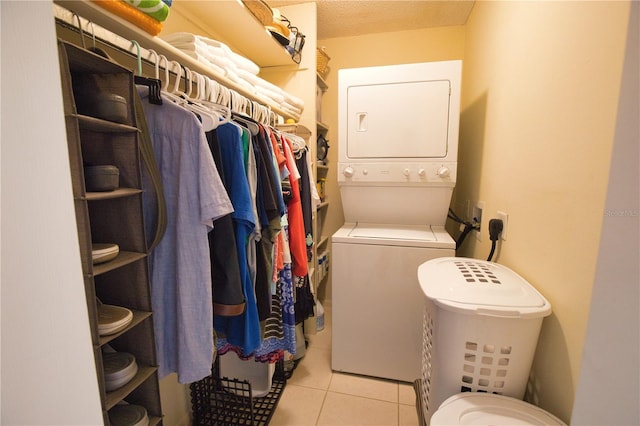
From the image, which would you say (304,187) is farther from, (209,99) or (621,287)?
(621,287)

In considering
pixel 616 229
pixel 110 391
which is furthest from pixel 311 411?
pixel 616 229

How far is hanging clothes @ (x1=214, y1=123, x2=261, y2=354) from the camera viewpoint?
864 mm

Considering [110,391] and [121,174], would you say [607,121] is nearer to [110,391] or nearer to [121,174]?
[121,174]

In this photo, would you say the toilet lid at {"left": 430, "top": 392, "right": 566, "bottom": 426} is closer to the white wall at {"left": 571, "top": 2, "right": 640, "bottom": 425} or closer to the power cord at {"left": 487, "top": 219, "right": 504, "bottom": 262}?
the white wall at {"left": 571, "top": 2, "right": 640, "bottom": 425}

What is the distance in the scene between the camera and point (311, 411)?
1.46m

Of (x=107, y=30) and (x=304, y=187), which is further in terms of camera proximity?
(x=304, y=187)

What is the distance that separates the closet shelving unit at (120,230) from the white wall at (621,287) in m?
1.02

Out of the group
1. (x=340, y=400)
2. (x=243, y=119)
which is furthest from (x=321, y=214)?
(x=243, y=119)

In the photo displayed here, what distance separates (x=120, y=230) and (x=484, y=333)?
1.06 m

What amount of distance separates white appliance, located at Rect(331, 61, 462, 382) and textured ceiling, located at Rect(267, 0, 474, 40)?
636 mm

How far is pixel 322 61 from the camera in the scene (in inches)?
86.0

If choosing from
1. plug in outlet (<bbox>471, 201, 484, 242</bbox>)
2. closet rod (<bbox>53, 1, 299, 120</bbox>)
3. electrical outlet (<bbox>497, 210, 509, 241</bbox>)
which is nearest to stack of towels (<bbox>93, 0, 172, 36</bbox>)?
closet rod (<bbox>53, 1, 299, 120</bbox>)

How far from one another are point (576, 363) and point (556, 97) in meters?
0.75

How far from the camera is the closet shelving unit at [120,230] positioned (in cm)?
60
